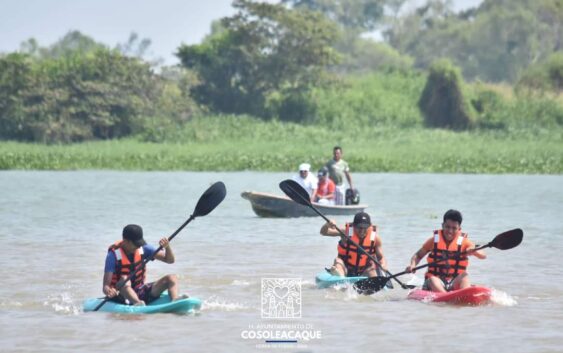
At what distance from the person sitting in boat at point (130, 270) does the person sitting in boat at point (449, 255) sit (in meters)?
2.64

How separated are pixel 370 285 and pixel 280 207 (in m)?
11.3

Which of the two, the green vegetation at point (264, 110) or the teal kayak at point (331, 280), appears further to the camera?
the green vegetation at point (264, 110)

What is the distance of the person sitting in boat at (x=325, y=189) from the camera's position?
81.6 ft

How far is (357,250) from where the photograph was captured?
15.5 metres

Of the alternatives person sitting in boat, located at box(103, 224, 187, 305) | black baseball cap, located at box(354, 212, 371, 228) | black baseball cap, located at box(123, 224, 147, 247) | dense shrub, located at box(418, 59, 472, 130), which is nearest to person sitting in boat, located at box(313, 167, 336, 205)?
black baseball cap, located at box(354, 212, 371, 228)

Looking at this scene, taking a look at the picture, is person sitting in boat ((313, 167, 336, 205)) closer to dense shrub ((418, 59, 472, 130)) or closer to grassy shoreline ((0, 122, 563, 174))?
grassy shoreline ((0, 122, 563, 174))

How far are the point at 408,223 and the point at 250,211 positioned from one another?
15.4 feet

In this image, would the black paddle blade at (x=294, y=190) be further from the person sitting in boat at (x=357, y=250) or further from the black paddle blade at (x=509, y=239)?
the black paddle blade at (x=509, y=239)

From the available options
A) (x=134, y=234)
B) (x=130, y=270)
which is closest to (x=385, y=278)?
(x=130, y=270)

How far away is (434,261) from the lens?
1461cm

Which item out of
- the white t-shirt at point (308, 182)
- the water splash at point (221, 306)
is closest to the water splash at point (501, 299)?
the water splash at point (221, 306)

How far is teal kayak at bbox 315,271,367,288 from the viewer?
15.1 m

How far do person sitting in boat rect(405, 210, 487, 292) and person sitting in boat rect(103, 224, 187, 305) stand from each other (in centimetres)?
264

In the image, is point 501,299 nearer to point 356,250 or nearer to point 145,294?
point 356,250
